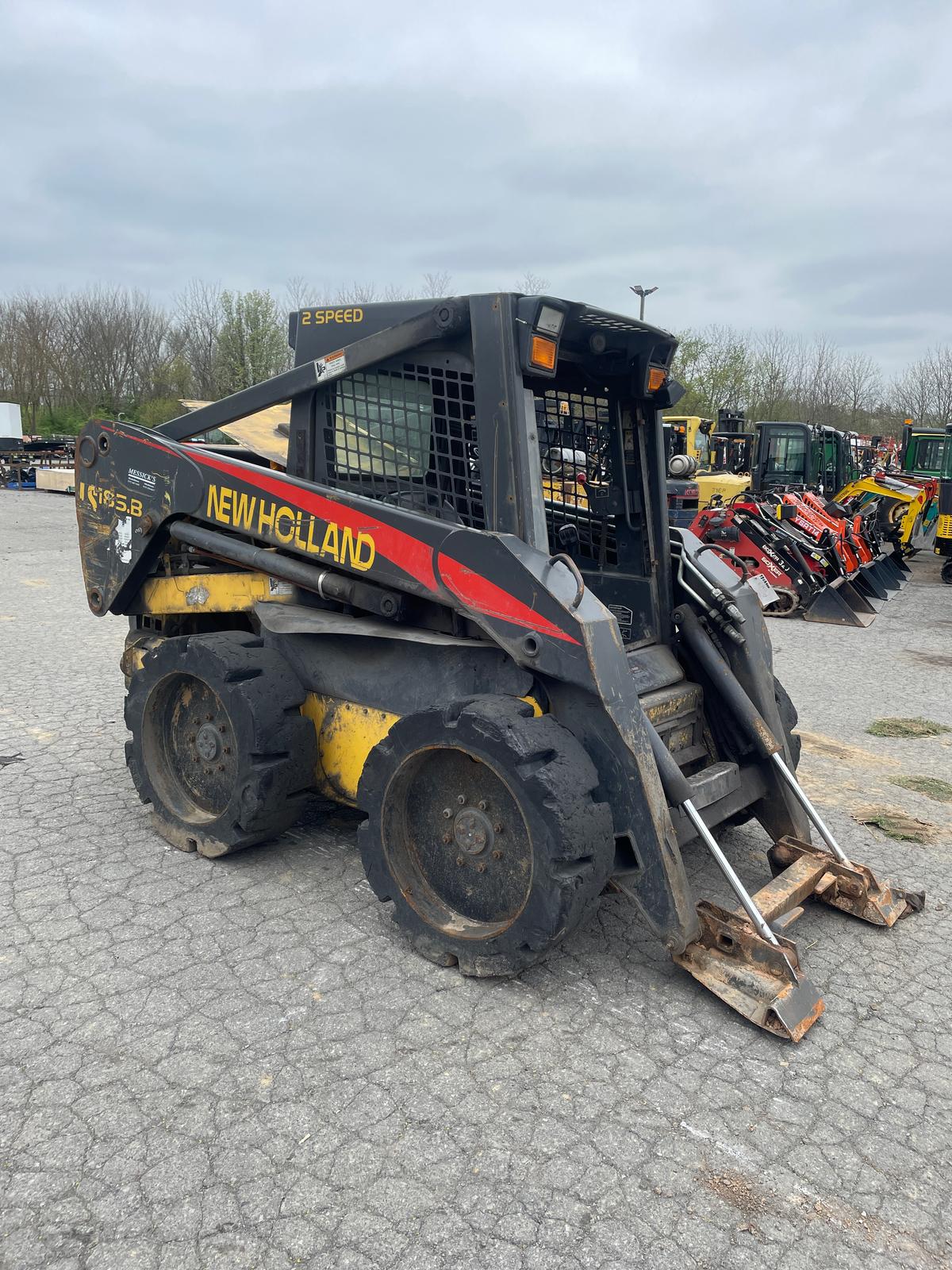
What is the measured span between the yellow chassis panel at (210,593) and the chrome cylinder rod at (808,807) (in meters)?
2.22

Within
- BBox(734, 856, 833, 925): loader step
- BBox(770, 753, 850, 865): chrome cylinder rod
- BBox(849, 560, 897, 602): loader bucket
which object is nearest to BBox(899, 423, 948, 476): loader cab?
BBox(849, 560, 897, 602): loader bucket

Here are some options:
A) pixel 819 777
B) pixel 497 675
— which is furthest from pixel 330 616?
pixel 819 777

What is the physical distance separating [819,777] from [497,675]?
10.1 ft

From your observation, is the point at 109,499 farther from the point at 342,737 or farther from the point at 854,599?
the point at 854,599

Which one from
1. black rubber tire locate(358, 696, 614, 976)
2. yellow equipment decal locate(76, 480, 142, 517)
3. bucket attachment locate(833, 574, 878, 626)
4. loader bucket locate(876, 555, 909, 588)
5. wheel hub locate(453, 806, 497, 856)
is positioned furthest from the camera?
loader bucket locate(876, 555, 909, 588)

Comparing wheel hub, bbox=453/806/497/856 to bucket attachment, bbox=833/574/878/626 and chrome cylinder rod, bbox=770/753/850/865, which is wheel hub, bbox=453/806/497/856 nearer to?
chrome cylinder rod, bbox=770/753/850/865

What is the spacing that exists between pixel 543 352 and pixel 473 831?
5.55 feet

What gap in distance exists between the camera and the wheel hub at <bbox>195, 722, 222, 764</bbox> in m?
4.11

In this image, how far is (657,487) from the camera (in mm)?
4219

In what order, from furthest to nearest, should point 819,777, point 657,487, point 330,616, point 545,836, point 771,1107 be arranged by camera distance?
point 819,777
point 657,487
point 330,616
point 545,836
point 771,1107

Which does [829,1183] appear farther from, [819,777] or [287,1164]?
[819,777]

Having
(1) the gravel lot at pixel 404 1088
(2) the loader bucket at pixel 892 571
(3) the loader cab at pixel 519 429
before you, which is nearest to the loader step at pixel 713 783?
(1) the gravel lot at pixel 404 1088

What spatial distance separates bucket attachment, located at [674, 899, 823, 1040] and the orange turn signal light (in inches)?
77.6

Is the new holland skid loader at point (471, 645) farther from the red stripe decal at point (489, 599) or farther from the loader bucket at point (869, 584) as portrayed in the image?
the loader bucket at point (869, 584)
